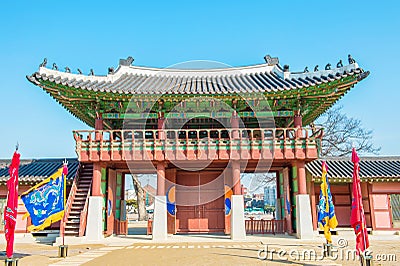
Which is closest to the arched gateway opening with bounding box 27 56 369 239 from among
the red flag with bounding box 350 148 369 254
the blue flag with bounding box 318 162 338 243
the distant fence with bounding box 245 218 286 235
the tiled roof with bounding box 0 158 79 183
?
the distant fence with bounding box 245 218 286 235

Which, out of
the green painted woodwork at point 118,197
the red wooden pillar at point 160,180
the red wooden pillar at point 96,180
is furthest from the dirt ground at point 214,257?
the green painted woodwork at point 118,197

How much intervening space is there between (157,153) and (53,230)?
274 inches

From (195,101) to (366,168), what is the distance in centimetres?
999

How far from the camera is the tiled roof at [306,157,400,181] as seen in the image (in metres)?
16.9

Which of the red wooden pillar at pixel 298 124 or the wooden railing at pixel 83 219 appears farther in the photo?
the red wooden pillar at pixel 298 124

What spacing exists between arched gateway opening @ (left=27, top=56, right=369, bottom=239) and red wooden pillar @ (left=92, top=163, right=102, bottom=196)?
1.7 inches

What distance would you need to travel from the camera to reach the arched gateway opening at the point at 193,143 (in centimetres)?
1471

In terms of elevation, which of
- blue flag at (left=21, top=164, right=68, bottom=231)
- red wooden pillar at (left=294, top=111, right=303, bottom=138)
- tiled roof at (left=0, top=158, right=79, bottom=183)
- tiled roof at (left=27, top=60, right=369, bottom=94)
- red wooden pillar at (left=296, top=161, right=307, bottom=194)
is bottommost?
blue flag at (left=21, top=164, right=68, bottom=231)

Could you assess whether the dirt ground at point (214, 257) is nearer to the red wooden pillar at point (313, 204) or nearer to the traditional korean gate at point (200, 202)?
the red wooden pillar at point (313, 204)

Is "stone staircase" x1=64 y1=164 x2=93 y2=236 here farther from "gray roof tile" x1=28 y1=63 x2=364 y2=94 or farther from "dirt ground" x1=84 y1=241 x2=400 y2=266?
"gray roof tile" x1=28 y1=63 x2=364 y2=94

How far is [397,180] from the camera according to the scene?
1691cm

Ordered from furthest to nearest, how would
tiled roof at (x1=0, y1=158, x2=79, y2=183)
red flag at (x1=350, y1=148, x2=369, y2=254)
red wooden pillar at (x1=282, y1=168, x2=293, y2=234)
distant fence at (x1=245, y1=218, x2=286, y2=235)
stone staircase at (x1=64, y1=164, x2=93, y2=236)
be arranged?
1. tiled roof at (x1=0, y1=158, x2=79, y2=183)
2. distant fence at (x1=245, y1=218, x2=286, y2=235)
3. red wooden pillar at (x1=282, y1=168, x2=293, y2=234)
4. stone staircase at (x1=64, y1=164, x2=93, y2=236)
5. red flag at (x1=350, y1=148, x2=369, y2=254)

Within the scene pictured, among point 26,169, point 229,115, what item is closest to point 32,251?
point 26,169

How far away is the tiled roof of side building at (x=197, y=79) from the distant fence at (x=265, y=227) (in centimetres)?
654
